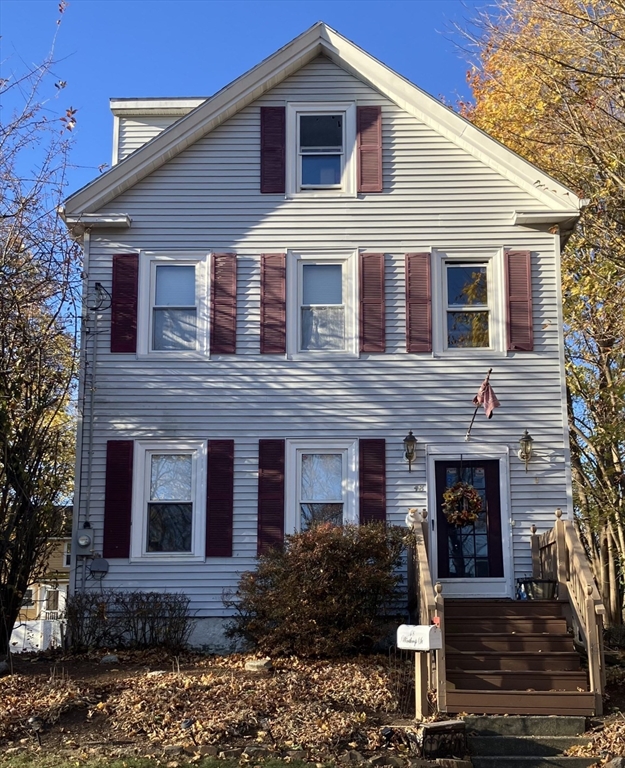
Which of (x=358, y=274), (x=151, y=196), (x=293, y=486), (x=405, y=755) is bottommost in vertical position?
(x=405, y=755)

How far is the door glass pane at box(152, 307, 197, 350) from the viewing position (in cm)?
1337

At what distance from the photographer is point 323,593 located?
36.3 ft

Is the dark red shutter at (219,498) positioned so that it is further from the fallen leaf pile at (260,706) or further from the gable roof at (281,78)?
the gable roof at (281,78)

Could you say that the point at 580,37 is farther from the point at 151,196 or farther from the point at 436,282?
the point at 151,196

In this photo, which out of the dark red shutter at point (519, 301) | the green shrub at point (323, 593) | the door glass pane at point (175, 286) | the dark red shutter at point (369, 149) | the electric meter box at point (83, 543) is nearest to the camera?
the green shrub at point (323, 593)

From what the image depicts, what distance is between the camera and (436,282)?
13.4 m

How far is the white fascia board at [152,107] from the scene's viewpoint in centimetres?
1647

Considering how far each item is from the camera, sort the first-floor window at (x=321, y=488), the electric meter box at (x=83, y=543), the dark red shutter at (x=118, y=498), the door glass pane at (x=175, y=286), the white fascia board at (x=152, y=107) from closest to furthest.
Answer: the electric meter box at (x=83, y=543)
the dark red shutter at (x=118, y=498)
the first-floor window at (x=321, y=488)
the door glass pane at (x=175, y=286)
the white fascia board at (x=152, y=107)

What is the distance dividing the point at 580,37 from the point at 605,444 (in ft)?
29.9

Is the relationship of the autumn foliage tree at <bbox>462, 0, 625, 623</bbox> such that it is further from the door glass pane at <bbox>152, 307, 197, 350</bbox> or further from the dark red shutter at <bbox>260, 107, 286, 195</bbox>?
the door glass pane at <bbox>152, 307, 197, 350</bbox>

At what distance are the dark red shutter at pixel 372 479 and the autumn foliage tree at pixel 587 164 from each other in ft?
15.6

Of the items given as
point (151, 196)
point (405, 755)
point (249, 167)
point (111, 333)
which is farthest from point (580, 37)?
point (405, 755)

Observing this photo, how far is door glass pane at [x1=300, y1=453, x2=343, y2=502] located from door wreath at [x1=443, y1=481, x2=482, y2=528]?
1.49 meters

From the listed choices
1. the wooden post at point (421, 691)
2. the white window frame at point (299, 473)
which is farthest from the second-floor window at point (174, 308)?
the wooden post at point (421, 691)
